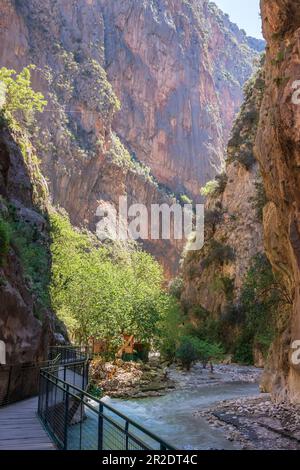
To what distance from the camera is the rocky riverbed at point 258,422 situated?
1436 centimetres

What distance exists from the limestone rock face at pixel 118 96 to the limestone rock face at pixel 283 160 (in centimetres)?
4780

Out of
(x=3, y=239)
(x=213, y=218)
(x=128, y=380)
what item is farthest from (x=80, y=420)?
(x=213, y=218)

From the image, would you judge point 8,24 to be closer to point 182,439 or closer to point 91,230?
point 91,230

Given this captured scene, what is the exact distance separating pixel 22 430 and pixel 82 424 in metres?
2.61

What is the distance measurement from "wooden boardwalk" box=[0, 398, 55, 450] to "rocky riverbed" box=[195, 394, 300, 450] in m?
6.52

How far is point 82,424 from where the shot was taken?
25.2ft

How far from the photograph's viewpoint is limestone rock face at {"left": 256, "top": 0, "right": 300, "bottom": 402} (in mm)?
17462

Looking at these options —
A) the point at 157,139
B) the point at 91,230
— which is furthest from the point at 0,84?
Answer: the point at 157,139

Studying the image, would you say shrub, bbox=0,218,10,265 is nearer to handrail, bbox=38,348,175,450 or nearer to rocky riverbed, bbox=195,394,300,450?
handrail, bbox=38,348,175,450

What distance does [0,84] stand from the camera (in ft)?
120

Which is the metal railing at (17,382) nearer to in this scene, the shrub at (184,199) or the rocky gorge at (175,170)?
the rocky gorge at (175,170)

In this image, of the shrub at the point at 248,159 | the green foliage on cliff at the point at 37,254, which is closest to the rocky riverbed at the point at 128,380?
the green foliage on cliff at the point at 37,254

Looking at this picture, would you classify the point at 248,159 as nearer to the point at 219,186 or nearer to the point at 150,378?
the point at 219,186

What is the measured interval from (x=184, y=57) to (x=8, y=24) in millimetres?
44370
